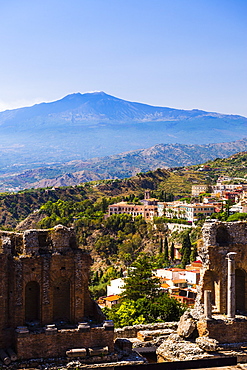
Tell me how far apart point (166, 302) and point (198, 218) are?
279 feet

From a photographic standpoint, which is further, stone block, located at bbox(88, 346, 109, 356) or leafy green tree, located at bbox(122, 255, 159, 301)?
leafy green tree, located at bbox(122, 255, 159, 301)

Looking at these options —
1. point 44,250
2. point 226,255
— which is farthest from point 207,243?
point 44,250

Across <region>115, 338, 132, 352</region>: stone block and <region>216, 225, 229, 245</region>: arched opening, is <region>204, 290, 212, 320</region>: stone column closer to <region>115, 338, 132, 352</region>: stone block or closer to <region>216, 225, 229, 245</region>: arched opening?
<region>216, 225, 229, 245</region>: arched opening

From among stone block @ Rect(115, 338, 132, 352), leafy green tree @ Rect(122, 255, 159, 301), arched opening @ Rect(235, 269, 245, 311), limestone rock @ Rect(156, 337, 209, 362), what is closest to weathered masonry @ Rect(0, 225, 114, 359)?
stone block @ Rect(115, 338, 132, 352)

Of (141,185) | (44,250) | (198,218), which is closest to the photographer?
(44,250)

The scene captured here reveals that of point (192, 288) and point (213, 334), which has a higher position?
point (213, 334)

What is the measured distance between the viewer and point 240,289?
25250 millimetres

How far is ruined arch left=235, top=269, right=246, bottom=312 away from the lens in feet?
82.2

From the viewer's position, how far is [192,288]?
2202 inches

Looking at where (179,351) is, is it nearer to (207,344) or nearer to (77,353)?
(207,344)

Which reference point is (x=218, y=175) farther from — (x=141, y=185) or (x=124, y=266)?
(x=124, y=266)

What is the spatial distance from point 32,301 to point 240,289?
29.6 ft

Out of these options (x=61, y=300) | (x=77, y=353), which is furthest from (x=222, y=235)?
(x=77, y=353)

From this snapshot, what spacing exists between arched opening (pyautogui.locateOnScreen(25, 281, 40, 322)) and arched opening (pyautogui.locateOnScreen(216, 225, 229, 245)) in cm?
800
